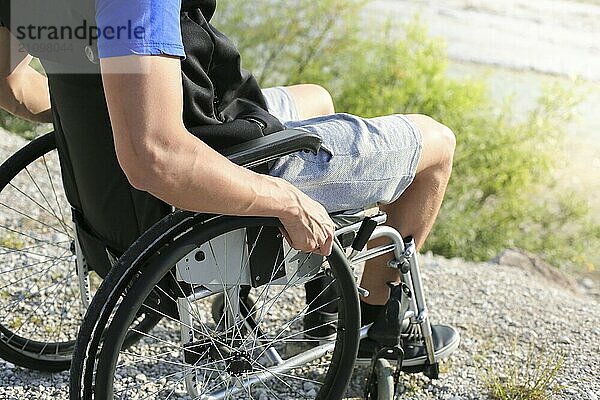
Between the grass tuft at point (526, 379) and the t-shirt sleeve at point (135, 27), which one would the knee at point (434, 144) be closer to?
the grass tuft at point (526, 379)

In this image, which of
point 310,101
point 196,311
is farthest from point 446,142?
point 196,311

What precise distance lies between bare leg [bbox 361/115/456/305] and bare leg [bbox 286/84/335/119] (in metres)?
0.41

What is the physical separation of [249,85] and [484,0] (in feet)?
30.9

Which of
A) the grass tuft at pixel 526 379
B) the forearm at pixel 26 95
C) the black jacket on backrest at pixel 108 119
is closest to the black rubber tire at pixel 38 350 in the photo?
the forearm at pixel 26 95

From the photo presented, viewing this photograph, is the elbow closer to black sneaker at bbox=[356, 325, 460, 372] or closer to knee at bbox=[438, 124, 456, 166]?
knee at bbox=[438, 124, 456, 166]

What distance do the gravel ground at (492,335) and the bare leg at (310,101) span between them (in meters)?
0.82

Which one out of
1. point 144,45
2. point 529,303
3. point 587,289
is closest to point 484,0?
point 587,289

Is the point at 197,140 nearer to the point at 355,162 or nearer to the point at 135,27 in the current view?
the point at 135,27

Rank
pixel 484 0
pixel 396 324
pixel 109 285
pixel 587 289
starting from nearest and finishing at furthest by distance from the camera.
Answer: pixel 109 285, pixel 396 324, pixel 587 289, pixel 484 0

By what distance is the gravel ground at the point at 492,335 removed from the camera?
2.74 m

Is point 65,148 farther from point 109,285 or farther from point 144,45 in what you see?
point 144,45

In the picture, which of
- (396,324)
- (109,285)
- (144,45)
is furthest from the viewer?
(396,324)

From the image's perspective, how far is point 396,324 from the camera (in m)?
2.49

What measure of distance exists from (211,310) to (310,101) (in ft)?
2.61
